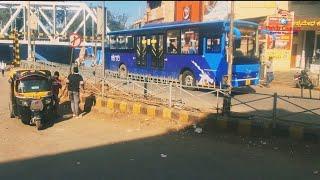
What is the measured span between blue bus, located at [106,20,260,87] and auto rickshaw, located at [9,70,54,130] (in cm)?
711

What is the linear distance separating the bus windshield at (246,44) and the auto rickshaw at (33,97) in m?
7.67

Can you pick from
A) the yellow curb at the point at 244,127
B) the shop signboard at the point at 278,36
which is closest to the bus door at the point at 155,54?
the shop signboard at the point at 278,36

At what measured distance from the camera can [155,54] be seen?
20.1m

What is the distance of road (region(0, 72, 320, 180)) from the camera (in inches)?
296

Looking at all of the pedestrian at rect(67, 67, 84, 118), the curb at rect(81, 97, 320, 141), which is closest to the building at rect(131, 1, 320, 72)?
the curb at rect(81, 97, 320, 141)

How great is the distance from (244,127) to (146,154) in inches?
108

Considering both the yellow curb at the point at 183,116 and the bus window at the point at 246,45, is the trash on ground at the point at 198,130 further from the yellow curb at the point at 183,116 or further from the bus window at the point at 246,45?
the bus window at the point at 246,45

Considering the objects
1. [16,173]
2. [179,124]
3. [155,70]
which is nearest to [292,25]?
[155,70]

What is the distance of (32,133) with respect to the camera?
10977mm

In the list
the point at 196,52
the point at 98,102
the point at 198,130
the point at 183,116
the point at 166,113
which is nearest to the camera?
the point at 198,130

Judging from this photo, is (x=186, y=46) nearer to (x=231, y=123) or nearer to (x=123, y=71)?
(x=123, y=71)

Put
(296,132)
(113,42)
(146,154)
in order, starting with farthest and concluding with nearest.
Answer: (113,42) → (296,132) → (146,154)

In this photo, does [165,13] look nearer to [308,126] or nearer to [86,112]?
[86,112]

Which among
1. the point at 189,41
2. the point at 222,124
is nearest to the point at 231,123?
the point at 222,124
